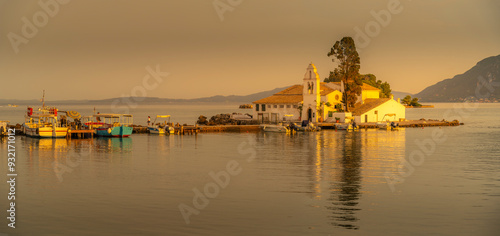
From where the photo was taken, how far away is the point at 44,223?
24266mm

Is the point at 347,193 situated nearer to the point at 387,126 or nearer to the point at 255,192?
the point at 255,192

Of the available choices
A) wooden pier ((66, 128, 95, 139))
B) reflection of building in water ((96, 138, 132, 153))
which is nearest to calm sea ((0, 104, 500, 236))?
reflection of building in water ((96, 138, 132, 153))

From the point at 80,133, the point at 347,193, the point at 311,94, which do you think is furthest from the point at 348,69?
the point at 347,193

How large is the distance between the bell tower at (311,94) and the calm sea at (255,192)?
40.4 m

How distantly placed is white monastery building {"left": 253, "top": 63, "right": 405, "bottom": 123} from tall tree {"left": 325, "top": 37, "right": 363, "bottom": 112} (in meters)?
2.30

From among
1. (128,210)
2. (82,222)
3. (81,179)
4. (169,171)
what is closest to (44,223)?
(82,222)

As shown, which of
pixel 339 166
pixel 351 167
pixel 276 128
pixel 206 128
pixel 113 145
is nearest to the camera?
pixel 351 167

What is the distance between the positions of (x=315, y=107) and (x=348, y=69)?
34.7 feet

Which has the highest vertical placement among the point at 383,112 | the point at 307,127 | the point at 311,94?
the point at 311,94

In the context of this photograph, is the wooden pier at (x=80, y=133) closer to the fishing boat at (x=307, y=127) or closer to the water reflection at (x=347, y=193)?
the fishing boat at (x=307, y=127)

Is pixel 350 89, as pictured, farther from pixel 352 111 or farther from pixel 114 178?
pixel 114 178

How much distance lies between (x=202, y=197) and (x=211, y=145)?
34795 millimetres

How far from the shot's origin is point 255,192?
31.8 m

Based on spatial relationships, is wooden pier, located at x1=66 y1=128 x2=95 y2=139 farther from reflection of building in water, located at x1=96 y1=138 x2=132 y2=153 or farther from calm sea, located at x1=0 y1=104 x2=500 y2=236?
calm sea, located at x1=0 y1=104 x2=500 y2=236
